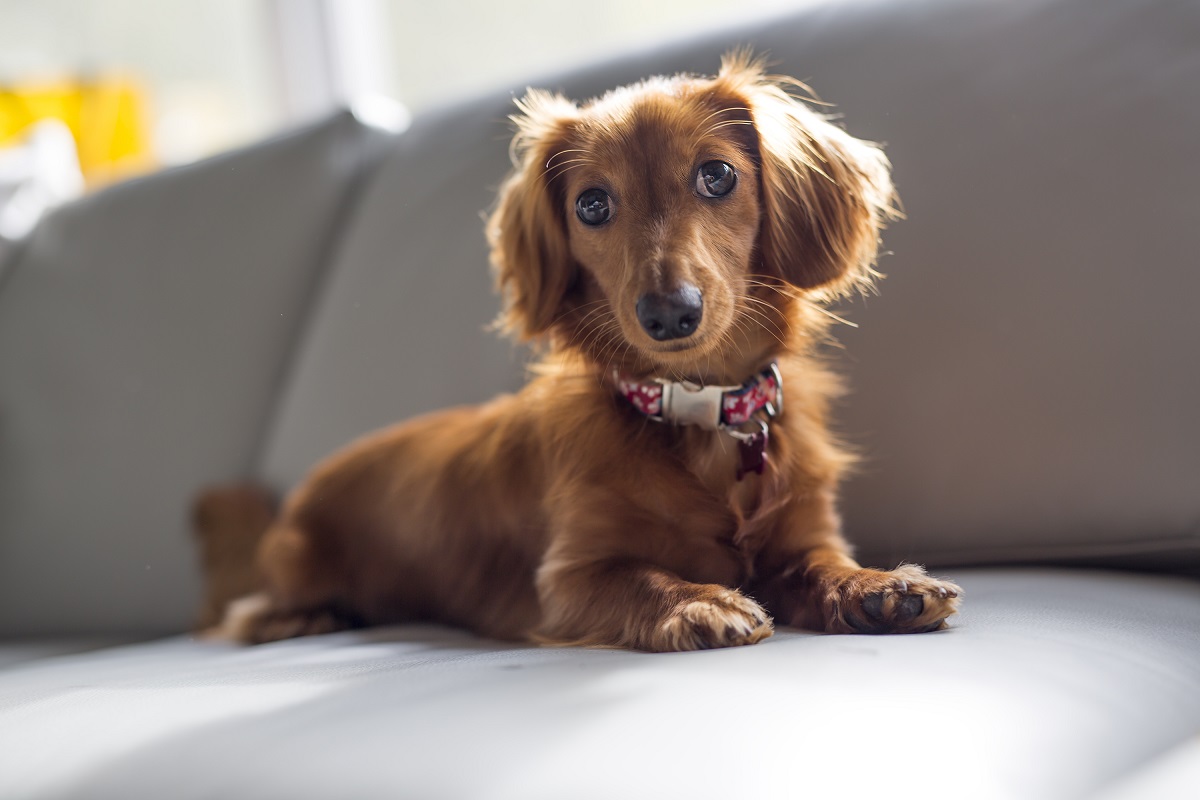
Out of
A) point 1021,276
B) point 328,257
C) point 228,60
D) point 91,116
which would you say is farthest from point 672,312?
point 228,60

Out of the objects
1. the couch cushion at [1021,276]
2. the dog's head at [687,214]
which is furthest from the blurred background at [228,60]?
the dog's head at [687,214]

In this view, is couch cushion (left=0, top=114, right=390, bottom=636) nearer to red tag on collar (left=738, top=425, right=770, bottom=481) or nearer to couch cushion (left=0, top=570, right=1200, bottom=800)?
couch cushion (left=0, top=570, right=1200, bottom=800)

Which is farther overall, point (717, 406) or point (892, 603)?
point (717, 406)

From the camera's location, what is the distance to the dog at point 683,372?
3.18 ft

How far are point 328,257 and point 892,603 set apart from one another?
150 cm

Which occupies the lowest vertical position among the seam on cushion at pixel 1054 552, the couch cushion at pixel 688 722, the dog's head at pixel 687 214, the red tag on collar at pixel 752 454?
the couch cushion at pixel 688 722

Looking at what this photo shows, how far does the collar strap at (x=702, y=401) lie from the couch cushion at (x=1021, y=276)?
211 mm

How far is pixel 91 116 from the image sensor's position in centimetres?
321

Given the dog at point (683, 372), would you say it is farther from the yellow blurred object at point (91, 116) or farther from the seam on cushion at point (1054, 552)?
the yellow blurred object at point (91, 116)

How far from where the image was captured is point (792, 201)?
3.57 ft

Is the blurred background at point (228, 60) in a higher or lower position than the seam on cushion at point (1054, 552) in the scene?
higher

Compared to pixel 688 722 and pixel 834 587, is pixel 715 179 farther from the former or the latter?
pixel 688 722

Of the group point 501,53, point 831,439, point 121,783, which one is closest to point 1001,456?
Answer: point 831,439

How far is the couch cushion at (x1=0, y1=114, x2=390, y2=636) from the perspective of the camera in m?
2.00
